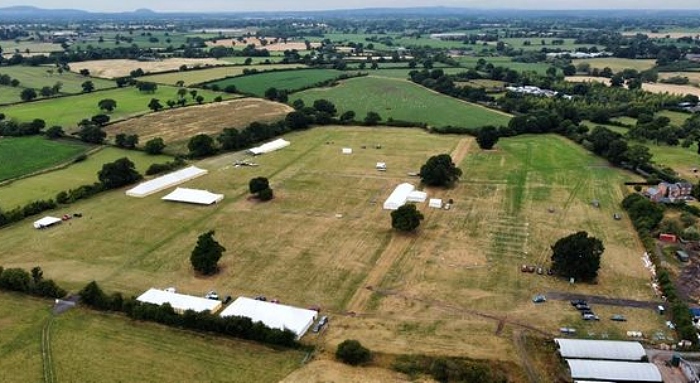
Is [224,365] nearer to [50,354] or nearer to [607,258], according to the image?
[50,354]

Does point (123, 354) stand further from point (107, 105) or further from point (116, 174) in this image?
point (107, 105)

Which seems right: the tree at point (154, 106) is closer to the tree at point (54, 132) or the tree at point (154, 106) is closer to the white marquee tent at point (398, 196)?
the tree at point (54, 132)

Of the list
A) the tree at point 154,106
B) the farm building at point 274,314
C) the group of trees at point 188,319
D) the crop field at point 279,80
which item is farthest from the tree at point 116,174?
the crop field at point 279,80

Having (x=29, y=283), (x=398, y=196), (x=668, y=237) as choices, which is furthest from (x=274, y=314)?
(x=668, y=237)

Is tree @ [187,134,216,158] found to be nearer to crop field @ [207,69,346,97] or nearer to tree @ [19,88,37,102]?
crop field @ [207,69,346,97]

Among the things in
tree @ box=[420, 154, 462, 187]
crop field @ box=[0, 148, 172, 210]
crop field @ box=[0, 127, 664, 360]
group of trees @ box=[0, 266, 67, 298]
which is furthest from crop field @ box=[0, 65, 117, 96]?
tree @ box=[420, 154, 462, 187]

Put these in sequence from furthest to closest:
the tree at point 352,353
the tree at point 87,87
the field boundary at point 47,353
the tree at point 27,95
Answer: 1. the tree at point 87,87
2. the tree at point 27,95
3. the tree at point 352,353
4. the field boundary at point 47,353

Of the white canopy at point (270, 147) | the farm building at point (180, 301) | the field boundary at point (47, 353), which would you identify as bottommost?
the field boundary at point (47, 353)
